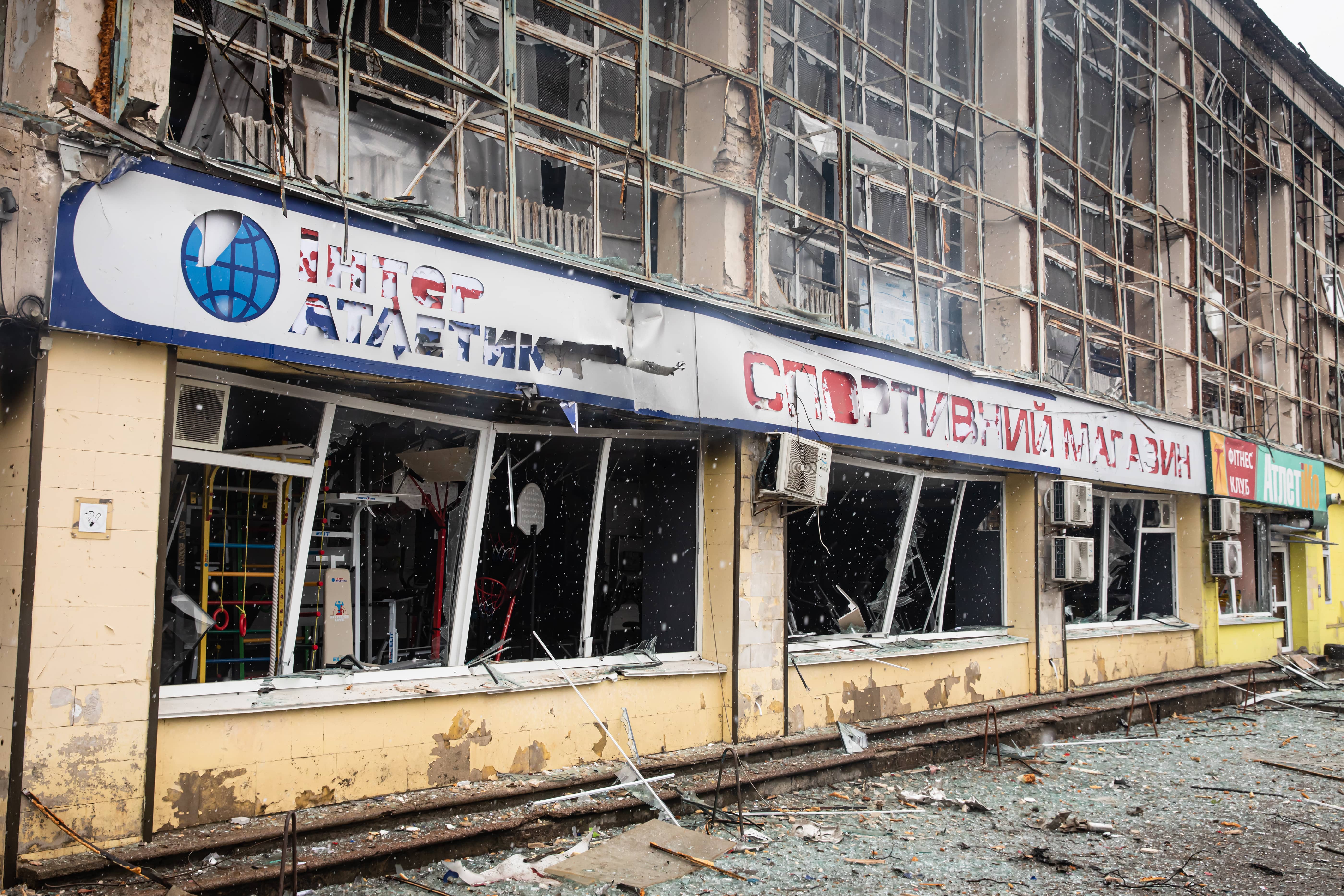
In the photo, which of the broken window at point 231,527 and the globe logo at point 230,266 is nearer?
the globe logo at point 230,266

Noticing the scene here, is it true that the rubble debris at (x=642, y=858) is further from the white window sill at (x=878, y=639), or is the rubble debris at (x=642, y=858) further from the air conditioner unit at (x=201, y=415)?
the white window sill at (x=878, y=639)

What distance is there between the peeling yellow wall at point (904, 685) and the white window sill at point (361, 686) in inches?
62.0

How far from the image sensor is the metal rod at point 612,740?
594 centimetres

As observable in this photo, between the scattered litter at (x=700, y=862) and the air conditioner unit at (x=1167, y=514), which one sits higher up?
the air conditioner unit at (x=1167, y=514)

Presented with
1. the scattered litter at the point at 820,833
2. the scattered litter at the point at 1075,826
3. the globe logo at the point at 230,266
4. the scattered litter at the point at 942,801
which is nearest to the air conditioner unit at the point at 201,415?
the globe logo at the point at 230,266

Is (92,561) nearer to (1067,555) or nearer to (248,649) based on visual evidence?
(248,649)

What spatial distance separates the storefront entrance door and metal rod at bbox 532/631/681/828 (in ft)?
50.4

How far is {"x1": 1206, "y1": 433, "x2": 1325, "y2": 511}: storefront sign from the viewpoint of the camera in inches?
566

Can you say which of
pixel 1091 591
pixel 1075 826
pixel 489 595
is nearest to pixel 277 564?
pixel 489 595

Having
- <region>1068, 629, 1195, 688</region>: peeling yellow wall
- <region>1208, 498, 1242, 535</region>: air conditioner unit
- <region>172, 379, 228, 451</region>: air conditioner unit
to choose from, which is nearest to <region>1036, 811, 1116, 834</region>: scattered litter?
<region>1068, 629, 1195, 688</region>: peeling yellow wall

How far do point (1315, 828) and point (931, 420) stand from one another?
4.62m

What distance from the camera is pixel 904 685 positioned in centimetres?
926

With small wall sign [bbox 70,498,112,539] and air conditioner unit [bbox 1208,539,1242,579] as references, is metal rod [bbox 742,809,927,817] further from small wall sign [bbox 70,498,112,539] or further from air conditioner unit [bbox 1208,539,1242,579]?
air conditioner unit [bbox 1208,539,1242,579]

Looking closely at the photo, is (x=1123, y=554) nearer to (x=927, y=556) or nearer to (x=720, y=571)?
(x=927, y=556)
